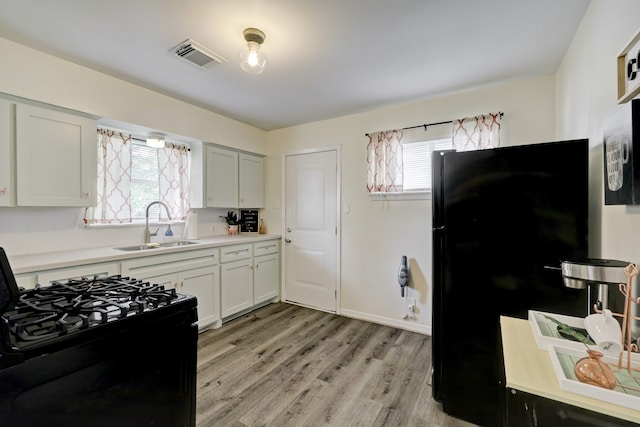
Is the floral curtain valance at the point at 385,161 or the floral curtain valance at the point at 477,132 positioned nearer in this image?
the floral curtain valance at the point at 477,132

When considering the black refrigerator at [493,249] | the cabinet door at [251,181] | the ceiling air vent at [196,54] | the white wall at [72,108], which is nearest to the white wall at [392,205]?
the cabinet door at [251,181]

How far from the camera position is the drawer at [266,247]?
3.56m

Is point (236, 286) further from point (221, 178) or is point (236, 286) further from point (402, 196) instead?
point (402, 196)

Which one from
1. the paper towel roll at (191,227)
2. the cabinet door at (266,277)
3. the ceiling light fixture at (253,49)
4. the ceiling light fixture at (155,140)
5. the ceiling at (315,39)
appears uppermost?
the ceiling at (315,39)

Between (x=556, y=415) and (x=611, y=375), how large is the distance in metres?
0.19

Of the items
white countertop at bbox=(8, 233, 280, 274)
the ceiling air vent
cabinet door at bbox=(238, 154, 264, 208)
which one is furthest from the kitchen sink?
the ceiling air vent

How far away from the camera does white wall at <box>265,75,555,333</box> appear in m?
2.50

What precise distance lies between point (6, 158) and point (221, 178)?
1.80 m

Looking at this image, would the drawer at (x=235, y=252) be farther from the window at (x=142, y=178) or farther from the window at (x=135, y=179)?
the window at (x=142, y=178)

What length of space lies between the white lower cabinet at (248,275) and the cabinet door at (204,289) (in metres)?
0.08

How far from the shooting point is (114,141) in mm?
2768

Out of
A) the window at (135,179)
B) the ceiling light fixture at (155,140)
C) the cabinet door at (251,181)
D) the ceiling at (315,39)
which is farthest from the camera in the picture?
the cabinet door at (251,181)

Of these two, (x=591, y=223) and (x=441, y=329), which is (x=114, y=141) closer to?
(x=441, y=329)

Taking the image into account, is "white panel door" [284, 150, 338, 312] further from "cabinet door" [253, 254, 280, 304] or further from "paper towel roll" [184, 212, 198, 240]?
"paper towel roll" [184, 212, 198, 240]
